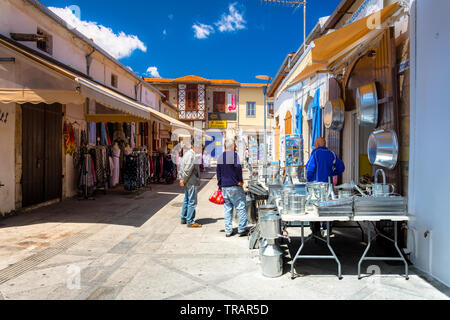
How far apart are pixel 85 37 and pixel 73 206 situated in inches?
221

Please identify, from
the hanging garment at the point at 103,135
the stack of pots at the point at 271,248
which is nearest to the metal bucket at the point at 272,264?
the stack of pots at the point at 271,248

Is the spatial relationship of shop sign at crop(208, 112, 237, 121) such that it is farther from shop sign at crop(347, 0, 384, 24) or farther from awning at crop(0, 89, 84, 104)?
awning at crop(0, 89, 84, 104)

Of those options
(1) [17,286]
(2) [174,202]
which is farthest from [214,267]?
(2) [174,202]

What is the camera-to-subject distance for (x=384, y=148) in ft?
14.7

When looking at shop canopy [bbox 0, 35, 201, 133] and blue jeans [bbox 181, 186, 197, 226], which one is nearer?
shop canopy [bbox 0, 35, 201, 133]

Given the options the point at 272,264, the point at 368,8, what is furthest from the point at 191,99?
the point at 272,264

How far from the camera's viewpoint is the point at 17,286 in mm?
3445

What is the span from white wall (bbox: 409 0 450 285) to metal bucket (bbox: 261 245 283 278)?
175 cm

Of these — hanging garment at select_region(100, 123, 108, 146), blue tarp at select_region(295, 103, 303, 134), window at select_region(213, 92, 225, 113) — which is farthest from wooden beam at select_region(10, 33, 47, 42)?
window at select_region(213, 92, 225, 113)

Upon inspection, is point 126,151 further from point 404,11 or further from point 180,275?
point 404,11

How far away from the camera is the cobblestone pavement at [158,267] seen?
3.31 metres

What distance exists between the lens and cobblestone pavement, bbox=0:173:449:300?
10.9ft

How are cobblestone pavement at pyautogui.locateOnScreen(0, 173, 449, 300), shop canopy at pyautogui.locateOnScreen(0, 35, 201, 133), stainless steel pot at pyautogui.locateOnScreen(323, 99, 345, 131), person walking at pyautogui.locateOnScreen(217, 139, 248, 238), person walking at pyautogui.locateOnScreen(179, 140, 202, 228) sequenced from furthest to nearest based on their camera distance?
1. stainless steel pot at pyautogui.locateOnScreen(323, 99, 345, 131)
2. person walking at pyautogui.locateOnScreen(179, 140, 202, 228)
3. shop canopy at pyautogui.locateOnScreen(0, 35, 201, 133)
4. person walking at pyautogui.locateOnScreen(217, 139, 248, 238)
5. cobblestone pavement at pyautogui.locateOnScreen(0, 173, 449, 300)
